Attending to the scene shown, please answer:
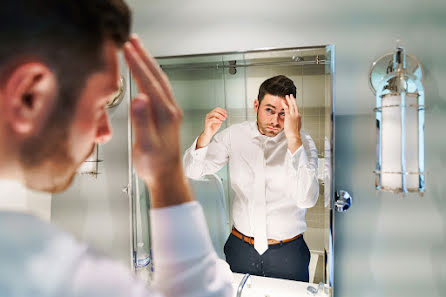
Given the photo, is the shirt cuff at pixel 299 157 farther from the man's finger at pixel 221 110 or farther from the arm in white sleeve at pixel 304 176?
the man's finger at pixel 221 110

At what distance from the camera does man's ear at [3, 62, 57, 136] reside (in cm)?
29

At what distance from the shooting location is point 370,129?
904 millimetres

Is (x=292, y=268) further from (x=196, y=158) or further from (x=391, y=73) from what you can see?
(x=391, y=73)

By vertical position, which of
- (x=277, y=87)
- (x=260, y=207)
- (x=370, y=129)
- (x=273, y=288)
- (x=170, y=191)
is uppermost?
(x=277, y=87)

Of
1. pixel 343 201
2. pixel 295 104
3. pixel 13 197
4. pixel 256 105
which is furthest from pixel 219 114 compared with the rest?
pixel 13 197

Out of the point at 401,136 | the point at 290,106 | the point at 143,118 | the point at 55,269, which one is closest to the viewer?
the point at 55,269

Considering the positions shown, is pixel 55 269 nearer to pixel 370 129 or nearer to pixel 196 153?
pixel 196 153

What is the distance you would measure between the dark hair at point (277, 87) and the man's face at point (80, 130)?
59 centimetres

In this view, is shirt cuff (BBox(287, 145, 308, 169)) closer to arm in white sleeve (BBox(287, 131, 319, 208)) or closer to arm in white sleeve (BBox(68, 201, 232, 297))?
arm in white sleeve (BBox(287, 131, 319, 208))

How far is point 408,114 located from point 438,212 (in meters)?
0.36

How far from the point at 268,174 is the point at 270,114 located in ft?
0.57

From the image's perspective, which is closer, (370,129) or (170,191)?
(170,191)

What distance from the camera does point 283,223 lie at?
0.89 meters

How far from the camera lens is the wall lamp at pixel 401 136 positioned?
703 mm
